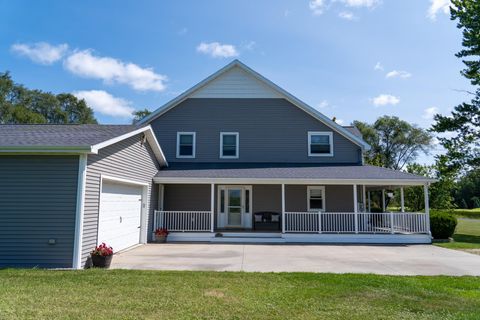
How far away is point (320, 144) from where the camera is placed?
16641 millimetres

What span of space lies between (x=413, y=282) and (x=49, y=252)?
8.24 m

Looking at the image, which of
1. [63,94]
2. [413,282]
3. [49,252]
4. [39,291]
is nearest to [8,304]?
[39,291]

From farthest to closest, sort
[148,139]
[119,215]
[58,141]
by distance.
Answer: [148,139] < [119,215] < [58,141]

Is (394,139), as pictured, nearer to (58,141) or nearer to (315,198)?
(315,198)

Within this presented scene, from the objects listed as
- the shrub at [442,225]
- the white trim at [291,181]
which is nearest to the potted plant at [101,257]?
the white trim at [291,181]

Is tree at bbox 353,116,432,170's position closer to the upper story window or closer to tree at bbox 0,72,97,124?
the upper story window

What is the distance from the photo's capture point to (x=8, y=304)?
5.01 metres

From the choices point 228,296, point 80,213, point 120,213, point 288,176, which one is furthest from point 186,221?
point 228,296

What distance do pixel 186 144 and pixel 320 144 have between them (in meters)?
6.79

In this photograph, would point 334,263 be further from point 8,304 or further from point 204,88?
point 204,88

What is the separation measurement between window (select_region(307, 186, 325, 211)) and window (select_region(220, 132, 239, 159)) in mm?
4064

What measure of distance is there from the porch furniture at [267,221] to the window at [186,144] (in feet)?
14.9

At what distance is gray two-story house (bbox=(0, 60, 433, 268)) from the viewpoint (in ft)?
26.2

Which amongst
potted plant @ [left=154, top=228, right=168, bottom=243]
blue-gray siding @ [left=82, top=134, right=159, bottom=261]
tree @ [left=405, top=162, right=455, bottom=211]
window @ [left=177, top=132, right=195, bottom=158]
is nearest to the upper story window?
window @ [left=177, top=132, right=195, bottom=158]
